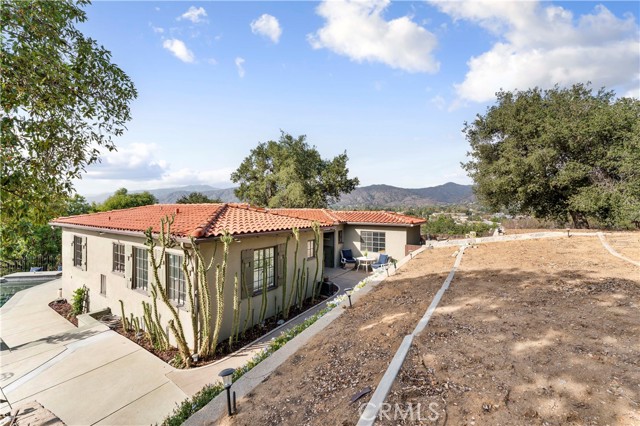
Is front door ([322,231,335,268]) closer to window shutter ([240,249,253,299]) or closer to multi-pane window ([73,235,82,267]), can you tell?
window shutter ([240,249,253,299])

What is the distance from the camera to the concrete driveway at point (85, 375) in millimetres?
5254

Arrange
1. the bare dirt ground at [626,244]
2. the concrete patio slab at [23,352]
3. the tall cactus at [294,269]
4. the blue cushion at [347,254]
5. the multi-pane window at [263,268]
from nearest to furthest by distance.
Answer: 1. the concrete patio slab at [23,352]
2. the multi-pane window at [263,268]
3. the tall cactus at [294,269]
4. the bare dirt ground at [626,244]
5. the blue cushion at [347,254]

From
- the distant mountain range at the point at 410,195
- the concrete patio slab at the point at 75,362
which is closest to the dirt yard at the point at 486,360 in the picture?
the concrete patio slab at the point at 75,362

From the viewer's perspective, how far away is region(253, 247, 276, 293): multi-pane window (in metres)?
8.82

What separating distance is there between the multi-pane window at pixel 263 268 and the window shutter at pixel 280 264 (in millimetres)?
138

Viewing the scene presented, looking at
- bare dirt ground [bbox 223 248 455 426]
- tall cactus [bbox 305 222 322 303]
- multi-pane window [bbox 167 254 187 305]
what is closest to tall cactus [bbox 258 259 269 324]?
multi-pane window [bbox 167 254 187 305]

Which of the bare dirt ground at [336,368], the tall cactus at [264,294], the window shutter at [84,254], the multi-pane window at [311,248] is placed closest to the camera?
the bare dirt ground at [336,368]

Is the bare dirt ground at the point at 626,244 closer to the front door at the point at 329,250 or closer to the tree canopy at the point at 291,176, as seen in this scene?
the front door at the point at 329,250

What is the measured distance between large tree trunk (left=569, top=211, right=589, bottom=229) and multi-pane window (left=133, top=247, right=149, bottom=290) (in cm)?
2599

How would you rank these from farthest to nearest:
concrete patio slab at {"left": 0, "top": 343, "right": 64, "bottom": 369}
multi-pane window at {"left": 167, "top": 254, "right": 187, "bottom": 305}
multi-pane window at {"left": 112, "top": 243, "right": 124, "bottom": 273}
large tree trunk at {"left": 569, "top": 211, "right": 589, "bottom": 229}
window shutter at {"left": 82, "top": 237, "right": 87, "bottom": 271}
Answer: large tree trunk at {"left": 569, "top": 211, "right": 589, "bottom": 229}, window shutter at {"left": 82, "top": 237, "right": 87, "bottom": 271}, multi-pane window at {"left": 112, "top": 243, "right": 124, "bottom": 273}, multi-pane window at {"left": 167, "top": 254, "right": 187, "bottom": 305}, concrete patio slab at {"left": 0, "top": 343, "right": 64, "bottom": 369}

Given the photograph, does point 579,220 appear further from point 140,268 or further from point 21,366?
point 21,366

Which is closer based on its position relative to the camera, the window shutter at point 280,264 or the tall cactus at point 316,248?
the window shutter at point 280,264

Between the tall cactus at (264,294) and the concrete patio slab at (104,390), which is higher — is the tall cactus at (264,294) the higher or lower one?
the higher one

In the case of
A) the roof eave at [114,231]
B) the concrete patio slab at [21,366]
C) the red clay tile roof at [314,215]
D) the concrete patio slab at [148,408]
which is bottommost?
the concrete patio slab at [21,366]
